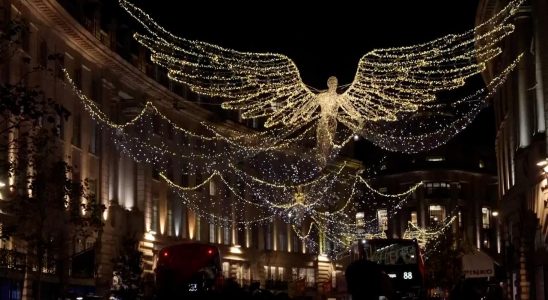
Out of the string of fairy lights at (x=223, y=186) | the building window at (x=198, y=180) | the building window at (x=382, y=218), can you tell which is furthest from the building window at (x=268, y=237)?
the building window at (x=382, y=218)

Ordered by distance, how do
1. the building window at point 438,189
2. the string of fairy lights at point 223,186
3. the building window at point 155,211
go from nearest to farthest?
1. the string of fairy lights at point 223,186
2. the building window at point 155,211
3. the building window at point 438,189

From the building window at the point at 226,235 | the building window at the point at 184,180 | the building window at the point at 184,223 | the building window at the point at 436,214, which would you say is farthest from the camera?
the building window at the point at 436,214

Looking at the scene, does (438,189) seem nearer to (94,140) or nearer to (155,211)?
Answer: (155,211)

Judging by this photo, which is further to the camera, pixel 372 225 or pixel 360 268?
pixel 372 225

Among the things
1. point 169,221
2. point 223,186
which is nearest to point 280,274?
point 223,186

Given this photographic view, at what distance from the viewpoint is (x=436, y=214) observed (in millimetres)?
121750

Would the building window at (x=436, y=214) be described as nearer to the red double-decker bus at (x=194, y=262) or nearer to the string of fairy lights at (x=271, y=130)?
the string of fairy lights at (x=271, y=130)

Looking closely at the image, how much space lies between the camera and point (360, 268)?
7641 mm

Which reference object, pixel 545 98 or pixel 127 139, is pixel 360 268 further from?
pixel 127 139

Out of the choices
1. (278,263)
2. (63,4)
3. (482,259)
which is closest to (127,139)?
(63,4)

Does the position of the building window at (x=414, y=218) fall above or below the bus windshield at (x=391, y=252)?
above

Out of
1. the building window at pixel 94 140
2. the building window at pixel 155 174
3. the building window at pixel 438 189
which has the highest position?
the building window at pixel 438 189

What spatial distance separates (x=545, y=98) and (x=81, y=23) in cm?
2238

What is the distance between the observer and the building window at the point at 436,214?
120 m
